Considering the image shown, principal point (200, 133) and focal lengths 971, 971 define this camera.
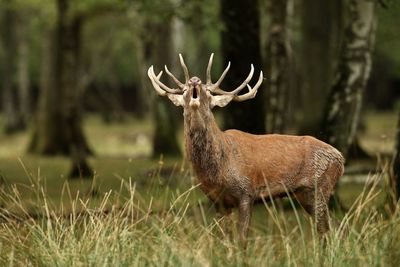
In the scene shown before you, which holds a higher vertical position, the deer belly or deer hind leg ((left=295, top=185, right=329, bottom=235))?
the deer belly

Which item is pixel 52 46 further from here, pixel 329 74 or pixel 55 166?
pixel 329 74

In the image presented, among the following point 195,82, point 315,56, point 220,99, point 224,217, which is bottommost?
point 315,56

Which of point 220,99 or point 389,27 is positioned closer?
point 220,99

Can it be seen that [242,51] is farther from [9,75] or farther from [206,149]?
[9,75]

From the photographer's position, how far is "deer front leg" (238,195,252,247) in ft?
28.7

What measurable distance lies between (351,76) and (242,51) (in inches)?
67.2

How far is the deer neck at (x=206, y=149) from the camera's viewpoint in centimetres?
866

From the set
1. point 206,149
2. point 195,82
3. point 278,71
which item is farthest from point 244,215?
point 278,71

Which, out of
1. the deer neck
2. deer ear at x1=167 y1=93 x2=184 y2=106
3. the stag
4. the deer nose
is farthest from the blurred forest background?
the deer nose

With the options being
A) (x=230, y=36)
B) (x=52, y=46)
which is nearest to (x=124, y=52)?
(x=52, y=46)

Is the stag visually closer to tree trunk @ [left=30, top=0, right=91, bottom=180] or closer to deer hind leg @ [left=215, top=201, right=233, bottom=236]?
deer hind leg @ [left=215, top=201, right=233, bottom=236]

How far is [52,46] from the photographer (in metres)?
28.1

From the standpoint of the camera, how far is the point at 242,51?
14328 mm

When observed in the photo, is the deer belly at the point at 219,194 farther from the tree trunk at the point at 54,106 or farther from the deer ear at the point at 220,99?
the tree trunk at the point at 54,106
